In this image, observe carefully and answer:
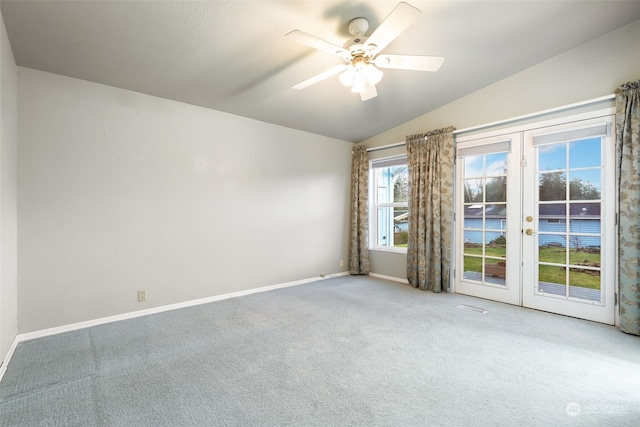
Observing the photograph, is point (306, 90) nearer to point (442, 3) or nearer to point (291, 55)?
point (291, 55)

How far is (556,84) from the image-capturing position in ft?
10.3

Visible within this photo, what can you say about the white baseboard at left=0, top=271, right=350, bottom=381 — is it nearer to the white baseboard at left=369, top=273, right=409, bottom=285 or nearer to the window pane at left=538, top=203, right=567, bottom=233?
the white baseboard at left=369, top=273, right=409, bottom=285

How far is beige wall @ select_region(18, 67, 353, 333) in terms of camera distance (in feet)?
8.68

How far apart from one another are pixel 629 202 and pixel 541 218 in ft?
2.44

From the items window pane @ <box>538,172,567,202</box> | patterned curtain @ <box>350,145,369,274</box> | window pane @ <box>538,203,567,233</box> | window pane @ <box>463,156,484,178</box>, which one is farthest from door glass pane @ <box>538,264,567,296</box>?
patterned curtain @ <box>350,145,369,274</box>

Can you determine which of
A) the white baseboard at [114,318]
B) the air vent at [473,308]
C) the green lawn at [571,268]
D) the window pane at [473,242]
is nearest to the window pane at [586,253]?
the green lawn at [571,268]

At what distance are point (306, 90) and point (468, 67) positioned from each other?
184cm

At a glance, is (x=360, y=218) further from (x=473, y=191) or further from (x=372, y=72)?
(x=372, y=72)

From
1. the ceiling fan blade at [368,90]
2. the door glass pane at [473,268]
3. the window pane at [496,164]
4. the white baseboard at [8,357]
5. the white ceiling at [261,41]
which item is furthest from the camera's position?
the door glass pane at [473,268]

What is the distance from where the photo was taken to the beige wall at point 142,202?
265cm

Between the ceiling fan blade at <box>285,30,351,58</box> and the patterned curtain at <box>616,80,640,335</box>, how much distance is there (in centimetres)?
273

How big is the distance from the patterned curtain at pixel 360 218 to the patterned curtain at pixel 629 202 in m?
3.11

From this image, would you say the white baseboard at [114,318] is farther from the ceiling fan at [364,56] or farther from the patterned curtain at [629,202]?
the patterned curtain at [629,202]

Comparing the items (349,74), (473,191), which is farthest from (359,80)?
(473,191)
